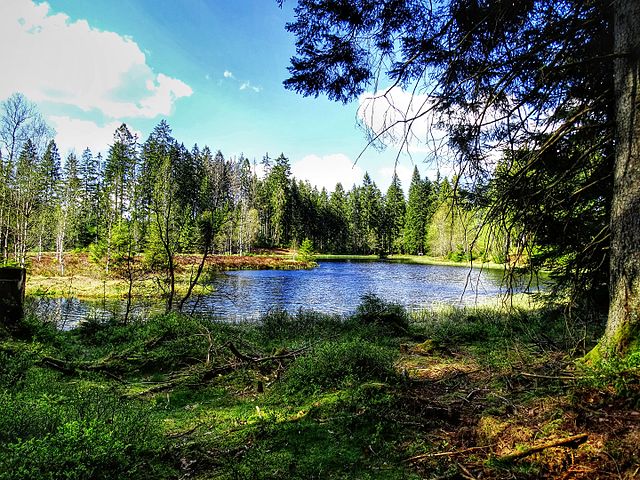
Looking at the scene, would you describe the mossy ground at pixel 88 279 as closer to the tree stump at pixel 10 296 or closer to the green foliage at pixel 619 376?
the tree stump at pixel 10 296

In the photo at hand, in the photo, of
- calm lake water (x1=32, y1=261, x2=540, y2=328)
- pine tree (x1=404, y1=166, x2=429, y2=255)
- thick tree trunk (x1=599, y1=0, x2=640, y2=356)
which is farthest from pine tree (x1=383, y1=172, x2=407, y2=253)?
thick tree trunk (x1=599, y1=0, x2=640, y2=356)

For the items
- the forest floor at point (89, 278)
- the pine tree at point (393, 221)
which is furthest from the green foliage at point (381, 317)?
the pine tree at point (393, 221)

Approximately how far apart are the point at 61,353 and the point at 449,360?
6626 mm

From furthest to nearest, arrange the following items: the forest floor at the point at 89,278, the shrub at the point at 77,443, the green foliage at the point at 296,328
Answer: the forest floor at the point at 89,278 → the green foliage at the point at 296,328 → the shrub at the point at 77,443

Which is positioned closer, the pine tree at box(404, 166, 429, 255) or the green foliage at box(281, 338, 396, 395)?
the green foliage at box(281, 338, 396, 395)

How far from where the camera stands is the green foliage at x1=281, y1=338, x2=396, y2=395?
12.8ft

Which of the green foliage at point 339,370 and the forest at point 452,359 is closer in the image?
the forest at point 452,359

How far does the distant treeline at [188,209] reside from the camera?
11648 millimetres

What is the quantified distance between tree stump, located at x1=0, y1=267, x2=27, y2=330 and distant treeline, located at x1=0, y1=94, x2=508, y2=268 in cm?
330

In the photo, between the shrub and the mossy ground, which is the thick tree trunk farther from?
the mossy ground

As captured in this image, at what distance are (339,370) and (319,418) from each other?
0.95 metres

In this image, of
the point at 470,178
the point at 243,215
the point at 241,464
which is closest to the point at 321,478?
the point at 241,464

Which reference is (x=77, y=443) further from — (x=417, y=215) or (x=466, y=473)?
(x=417, y=215)

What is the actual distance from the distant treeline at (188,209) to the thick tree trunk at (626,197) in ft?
4.75
